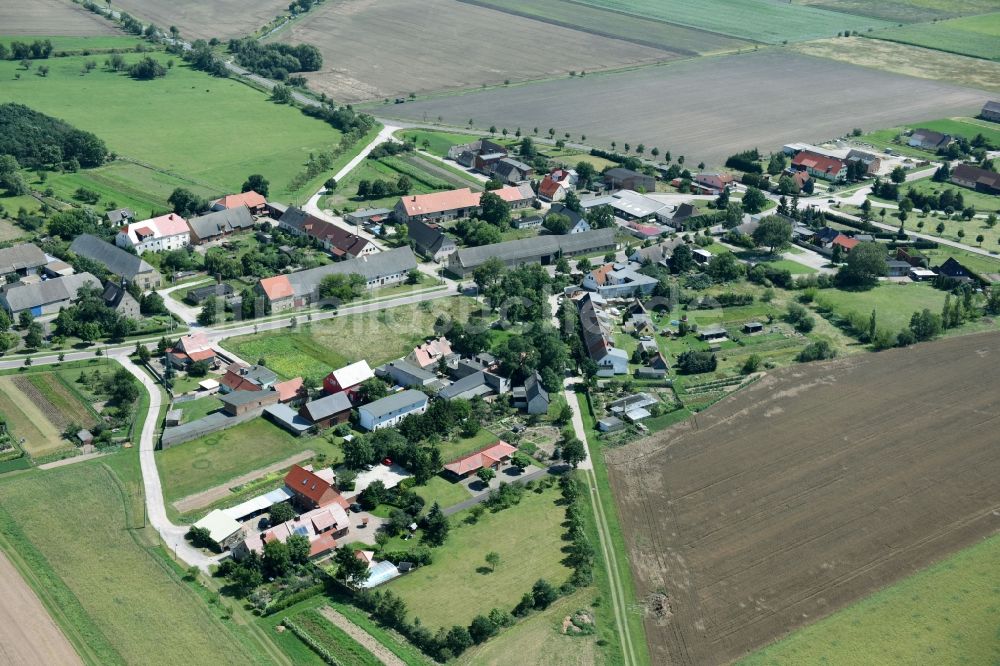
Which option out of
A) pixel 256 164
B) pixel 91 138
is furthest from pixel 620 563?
pixel 91 138

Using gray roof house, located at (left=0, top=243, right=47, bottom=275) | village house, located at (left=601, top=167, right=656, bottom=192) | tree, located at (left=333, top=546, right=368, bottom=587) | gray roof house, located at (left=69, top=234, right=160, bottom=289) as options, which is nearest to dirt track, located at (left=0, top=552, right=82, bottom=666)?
tree, located at (left=333, top=546, right=368, bottom=587)

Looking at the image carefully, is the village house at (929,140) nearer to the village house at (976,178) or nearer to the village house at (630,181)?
the village house at (976,178)

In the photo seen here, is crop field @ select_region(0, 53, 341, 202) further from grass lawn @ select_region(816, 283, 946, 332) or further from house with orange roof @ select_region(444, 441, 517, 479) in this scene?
grass lawn @ select_region(816, 283, 946, 332)

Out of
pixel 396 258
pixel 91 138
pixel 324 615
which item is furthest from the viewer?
pixel 91 138

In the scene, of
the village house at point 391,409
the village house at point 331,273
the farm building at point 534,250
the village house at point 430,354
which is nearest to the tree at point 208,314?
the village house at point 331,273

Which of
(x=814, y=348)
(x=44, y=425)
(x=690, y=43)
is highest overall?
(x=690, y=43)

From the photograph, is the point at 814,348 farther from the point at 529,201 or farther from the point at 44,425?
the point at 44,425

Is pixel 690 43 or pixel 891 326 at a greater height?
pixel 690 43
